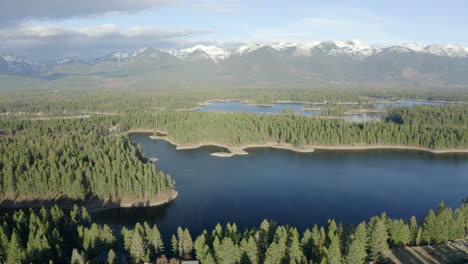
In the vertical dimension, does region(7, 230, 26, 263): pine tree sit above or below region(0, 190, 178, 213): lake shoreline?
above

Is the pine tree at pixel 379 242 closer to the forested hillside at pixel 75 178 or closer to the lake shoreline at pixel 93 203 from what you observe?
the lake shoreline at pixel 93 203

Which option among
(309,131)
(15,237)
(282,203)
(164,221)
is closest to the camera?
(15,237)

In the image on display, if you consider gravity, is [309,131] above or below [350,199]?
above

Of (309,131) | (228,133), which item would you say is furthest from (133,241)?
(309,131)

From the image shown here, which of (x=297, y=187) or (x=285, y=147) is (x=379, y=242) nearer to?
(x=297, y=187)

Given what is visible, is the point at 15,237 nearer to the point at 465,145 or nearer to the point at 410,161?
the point at 410,161

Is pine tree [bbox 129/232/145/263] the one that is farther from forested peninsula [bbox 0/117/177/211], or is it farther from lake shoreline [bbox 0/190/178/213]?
forested peninsula [bbox 0/117/177/211]

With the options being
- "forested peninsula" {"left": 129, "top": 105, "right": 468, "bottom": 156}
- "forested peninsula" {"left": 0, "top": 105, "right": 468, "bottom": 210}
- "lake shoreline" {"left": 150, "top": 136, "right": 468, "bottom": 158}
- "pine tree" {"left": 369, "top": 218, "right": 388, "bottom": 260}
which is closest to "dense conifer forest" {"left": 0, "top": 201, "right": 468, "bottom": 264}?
"pine tree" {"left": 369, "top": 218, "right": 388, "bottom": 260}
